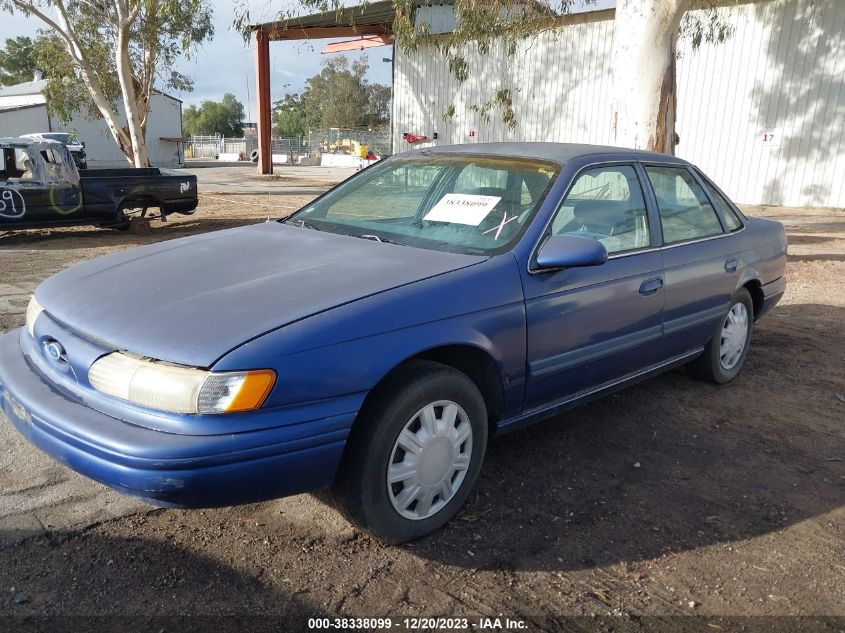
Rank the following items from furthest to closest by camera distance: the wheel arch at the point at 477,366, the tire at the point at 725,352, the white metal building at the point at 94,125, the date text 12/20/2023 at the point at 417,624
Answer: the white metal building at the point at 94,125
the tire at the point at 725,352
the wheel arch at the point at 477,366
the date text 12/20/2023 at the point at 417,624

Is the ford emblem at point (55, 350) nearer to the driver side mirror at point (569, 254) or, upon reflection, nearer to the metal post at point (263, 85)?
the driver side mirror at point (569, 254)

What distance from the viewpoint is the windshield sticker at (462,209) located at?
341cm

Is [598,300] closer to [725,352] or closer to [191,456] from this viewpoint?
[725,352]

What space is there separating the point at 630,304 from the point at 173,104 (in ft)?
182

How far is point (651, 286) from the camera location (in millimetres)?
3752

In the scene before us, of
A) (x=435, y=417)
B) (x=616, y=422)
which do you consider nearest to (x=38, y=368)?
(x=435, y=417)

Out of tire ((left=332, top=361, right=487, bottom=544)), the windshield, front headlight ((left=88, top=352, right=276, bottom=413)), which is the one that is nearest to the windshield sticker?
the windshield

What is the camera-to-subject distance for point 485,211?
3416 millimetres

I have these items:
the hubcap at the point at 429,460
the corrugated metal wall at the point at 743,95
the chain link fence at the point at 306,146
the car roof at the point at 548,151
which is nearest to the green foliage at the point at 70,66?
the corrugated metal wall at the point at 743,95

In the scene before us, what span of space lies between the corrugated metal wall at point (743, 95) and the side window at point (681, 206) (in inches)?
552

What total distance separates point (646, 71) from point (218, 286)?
7460 mm

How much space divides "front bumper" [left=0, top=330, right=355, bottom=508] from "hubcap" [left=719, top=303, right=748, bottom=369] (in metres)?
3.20

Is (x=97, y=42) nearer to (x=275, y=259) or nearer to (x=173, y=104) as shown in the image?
(x=275, y=259)

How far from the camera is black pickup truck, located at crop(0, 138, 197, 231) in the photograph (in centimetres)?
1088
